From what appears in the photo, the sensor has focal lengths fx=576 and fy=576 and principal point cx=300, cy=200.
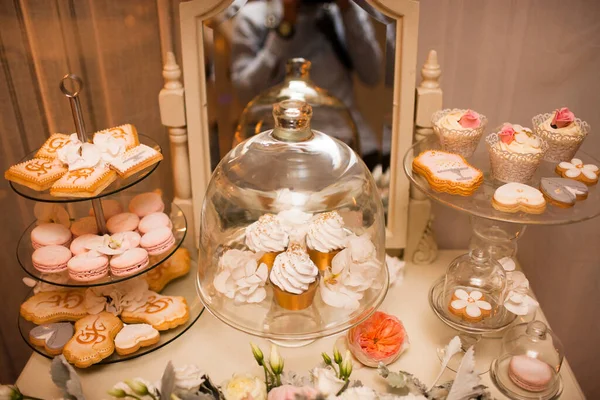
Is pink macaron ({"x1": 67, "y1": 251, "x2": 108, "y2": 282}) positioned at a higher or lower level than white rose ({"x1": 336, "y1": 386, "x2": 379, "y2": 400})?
higher

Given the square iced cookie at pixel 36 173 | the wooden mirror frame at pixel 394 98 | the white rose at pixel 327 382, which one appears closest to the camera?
the white rose at pixel 327 382

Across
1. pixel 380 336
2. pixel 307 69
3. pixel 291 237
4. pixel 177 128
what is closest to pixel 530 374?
pixel 380 336

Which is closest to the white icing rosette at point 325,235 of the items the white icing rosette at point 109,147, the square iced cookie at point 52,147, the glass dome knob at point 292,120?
the glass dome knob at point 292,120

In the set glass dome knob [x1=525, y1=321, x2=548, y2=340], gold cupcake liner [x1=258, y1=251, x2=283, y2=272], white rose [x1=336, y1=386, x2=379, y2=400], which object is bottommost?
glass dome knob [x1=525, y1=321, x2=548, y2=340]

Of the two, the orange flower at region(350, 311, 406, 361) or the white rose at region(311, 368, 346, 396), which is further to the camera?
the orange flower at region(350, 311, 406, 361)

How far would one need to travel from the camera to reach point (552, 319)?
4.91 feet

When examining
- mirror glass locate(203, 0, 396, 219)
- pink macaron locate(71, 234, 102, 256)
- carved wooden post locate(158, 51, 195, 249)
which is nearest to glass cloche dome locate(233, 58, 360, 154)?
mirror glass locate(203, 0, 396, 219)

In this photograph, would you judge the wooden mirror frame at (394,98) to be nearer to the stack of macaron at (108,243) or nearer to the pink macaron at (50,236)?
the stack of macaron at (108,243)

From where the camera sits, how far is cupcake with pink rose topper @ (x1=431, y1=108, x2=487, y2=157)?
40.4 inches

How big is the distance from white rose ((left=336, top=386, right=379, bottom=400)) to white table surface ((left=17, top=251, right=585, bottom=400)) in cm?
13

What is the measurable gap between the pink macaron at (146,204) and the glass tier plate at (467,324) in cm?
54

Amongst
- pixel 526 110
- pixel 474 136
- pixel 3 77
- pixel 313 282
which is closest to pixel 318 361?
pixel 313 282

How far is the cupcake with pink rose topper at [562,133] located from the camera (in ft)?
3.31

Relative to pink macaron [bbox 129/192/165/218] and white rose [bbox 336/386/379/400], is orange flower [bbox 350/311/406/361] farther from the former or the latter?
pink macaron [bbox 129/192/165/218]
